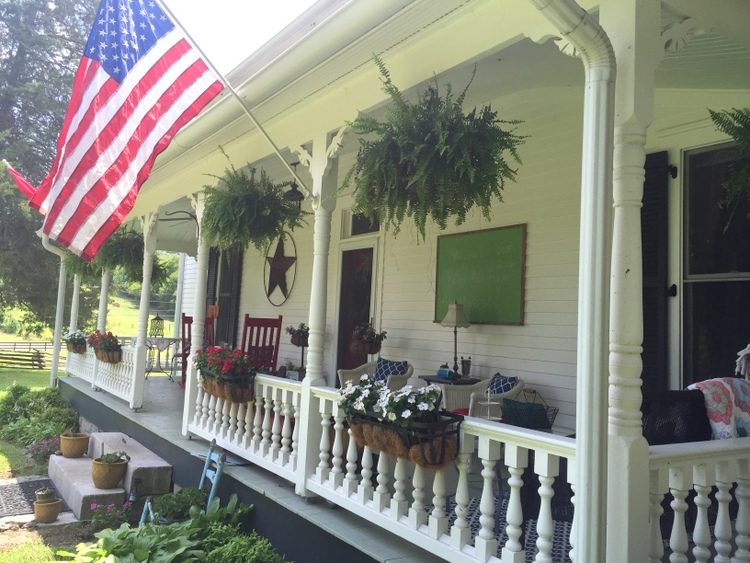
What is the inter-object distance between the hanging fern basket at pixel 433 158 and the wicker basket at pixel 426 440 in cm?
105

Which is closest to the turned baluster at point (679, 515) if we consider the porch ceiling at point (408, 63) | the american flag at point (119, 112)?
the porch ceiling at point (408, 63)

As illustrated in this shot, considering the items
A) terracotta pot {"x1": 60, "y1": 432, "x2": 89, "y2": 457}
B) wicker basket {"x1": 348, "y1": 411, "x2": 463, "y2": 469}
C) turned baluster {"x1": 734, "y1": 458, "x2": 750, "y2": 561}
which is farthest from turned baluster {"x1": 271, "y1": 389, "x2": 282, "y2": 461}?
terracotta pot {"x1": 60, "y1": 432, "x2": 89, "y2": 457}

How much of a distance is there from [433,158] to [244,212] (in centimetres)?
211

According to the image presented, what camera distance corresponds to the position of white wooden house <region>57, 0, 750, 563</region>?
85.3 inches

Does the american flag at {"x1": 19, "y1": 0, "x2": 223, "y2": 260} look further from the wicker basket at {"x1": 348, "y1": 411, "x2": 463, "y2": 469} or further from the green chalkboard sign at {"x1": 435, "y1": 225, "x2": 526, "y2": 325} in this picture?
the green chalkboard sign at {"x1": 435, "y1": 225, "x2": 526, "y2": 325}

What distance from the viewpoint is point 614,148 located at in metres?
2.32

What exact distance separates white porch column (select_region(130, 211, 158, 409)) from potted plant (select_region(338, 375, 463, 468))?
15.3ft

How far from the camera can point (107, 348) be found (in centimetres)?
794

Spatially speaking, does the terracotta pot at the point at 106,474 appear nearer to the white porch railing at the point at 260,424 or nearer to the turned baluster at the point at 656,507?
the white porch railing at the point at 260,424

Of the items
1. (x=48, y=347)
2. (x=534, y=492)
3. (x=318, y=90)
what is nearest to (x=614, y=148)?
(x=534, y=492)

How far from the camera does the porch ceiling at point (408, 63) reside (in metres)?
3.01

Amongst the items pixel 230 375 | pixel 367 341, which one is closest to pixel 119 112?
pixel 230 375

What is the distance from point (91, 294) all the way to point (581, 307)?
2342 centimetres

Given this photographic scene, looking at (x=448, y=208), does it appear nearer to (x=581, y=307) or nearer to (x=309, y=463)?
(x=581, y=307)
